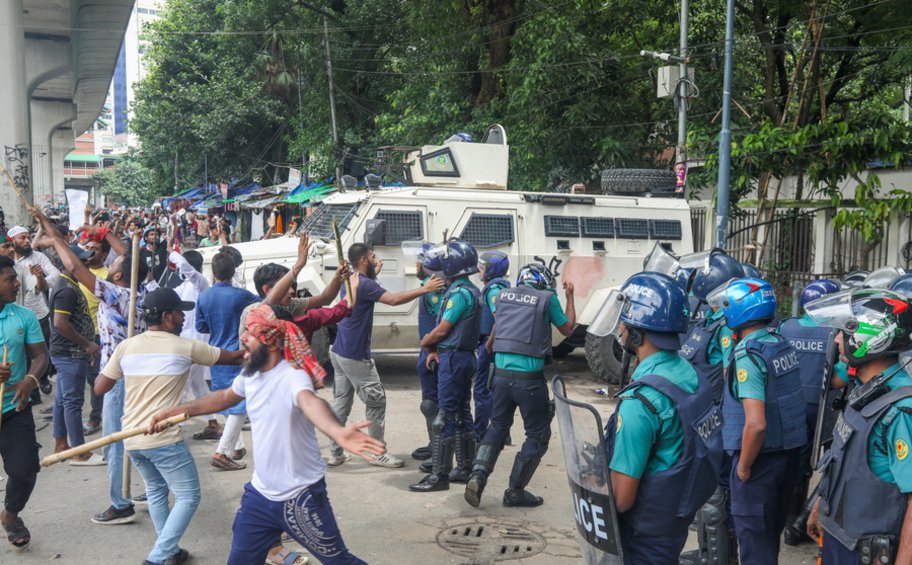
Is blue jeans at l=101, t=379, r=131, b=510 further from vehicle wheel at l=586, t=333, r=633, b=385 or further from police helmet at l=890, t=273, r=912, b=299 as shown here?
vehicle wheel at l=586, t=333, r=633, b=385

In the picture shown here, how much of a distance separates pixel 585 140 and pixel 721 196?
4943 mm

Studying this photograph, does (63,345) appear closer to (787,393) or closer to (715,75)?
(787,393)

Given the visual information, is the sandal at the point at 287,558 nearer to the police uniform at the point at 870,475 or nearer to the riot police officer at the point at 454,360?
the riot police officer at the point at 454,360

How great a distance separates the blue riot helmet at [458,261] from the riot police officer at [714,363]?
1.71 m

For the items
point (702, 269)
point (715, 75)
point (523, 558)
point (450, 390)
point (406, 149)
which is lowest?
point (523, 558)

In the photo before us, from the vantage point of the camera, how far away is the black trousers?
209 inches

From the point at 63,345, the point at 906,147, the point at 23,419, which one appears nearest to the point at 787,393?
the point at 23,419

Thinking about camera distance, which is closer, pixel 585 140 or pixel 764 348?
pixel 764 348

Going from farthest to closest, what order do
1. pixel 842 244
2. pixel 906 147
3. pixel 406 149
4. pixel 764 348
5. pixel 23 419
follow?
pixel 842 244 → pixel 906 147 → pixel 406 149 → pixel 23 419 → pixel 764 348

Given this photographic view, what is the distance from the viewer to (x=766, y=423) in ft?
14.1

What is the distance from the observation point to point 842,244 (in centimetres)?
1586

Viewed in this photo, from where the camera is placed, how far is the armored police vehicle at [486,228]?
10352 millimetres

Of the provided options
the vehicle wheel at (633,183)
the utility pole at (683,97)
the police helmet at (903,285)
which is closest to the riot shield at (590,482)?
the police helmet at (903,285)

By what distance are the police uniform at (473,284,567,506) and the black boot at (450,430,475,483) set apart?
25.6 inches
